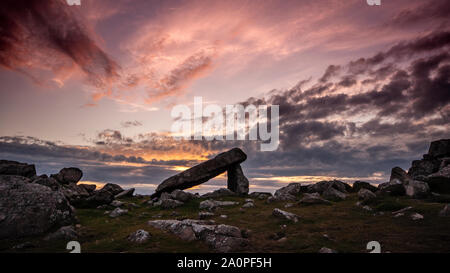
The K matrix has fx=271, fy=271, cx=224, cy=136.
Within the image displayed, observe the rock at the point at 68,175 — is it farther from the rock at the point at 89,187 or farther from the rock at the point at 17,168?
the rock at the point at 17,168

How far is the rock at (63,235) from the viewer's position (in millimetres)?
16188

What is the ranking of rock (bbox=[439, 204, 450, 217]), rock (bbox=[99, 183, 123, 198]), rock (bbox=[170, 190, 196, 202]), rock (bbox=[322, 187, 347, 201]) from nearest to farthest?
1. rock (bbox=[439, 204, 450, 217])
2. rock (bbox=[322, 187, 347, 201])
3. rock (bbox=[170, 190, 196, 202])
4. rock (bbox=[99, 183, 123, 198])

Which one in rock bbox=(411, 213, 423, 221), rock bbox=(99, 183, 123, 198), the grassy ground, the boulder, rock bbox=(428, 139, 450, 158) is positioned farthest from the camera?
rock bbox=(99, 183, 123, 198)

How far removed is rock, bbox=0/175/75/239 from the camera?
1655cm

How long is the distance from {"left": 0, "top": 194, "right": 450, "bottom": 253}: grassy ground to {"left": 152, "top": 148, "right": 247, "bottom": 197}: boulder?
1383cm

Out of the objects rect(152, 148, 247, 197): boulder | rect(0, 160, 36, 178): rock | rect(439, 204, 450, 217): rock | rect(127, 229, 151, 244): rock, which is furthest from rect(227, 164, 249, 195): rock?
rect(0, 160, 36, 178): rock

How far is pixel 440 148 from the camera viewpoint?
40.8m

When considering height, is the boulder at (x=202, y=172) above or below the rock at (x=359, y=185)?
above

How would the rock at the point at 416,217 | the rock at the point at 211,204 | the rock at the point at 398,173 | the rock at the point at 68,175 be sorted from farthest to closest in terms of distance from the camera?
1. the rock at the point at 68,175
2. the rock at the point at 398,173
3. the rock at the point at 211,204
4. the rock at the point at 416,217

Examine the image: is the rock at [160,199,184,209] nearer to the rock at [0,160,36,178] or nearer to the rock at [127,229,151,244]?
the rock at [127,229,151,244]

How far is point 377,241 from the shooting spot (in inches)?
512

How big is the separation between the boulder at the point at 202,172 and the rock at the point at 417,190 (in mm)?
20300

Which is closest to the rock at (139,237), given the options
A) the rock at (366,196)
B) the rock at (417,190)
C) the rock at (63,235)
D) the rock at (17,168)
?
the rock at (63,235)
